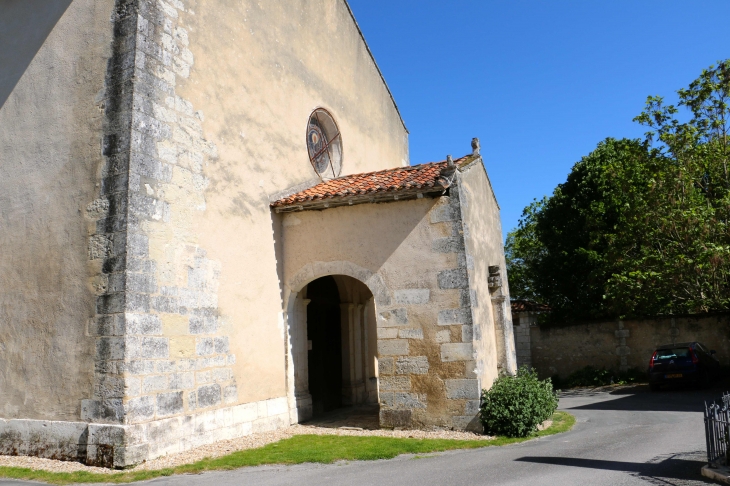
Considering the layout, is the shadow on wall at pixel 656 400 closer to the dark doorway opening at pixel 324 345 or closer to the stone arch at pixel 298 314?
the dark doorway opening at pixel 324 345

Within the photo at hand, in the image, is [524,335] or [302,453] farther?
[524,335]

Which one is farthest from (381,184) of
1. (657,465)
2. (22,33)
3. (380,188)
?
(22,33)

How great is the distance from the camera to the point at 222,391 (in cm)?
864

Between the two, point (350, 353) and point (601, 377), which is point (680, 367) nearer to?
point (601, 377)

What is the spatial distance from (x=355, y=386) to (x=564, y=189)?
14.0 m

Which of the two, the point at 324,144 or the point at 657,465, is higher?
the point at 324,144

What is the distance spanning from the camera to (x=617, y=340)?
1862 cm

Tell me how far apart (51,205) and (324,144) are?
19.9 feet

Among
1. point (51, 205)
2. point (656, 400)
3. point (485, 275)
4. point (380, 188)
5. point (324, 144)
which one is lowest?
point (656, 400)

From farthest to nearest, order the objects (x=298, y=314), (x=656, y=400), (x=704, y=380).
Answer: (x=704, y=380), (x=656, y=400), (x=298, y=314)

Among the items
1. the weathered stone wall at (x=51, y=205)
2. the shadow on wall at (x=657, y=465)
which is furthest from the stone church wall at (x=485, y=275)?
the weathered stone wall at (x=51, y=205)

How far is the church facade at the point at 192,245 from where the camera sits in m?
7.52

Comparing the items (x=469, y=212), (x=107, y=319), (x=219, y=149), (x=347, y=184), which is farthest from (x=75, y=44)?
(x=469, y=212)

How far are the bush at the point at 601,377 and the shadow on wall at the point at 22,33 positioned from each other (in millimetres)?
16762
